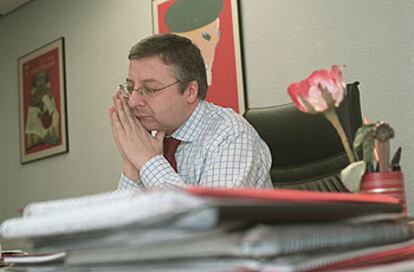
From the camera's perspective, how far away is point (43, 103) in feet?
13.1

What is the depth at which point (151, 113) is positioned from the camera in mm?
1705

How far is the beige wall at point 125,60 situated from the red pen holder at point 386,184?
4.83 ft

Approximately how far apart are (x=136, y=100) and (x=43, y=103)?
2.45 metres

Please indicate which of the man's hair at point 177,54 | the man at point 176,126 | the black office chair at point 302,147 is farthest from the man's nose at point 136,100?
the black office chair at point 302,147

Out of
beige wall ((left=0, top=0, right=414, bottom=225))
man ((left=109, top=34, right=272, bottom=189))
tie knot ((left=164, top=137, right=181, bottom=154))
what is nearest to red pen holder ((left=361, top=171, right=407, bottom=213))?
man ((left=109, top=34, right=272, bottom=189))

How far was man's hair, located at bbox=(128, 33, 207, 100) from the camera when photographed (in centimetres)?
170

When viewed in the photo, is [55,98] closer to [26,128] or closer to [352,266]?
[26,128]

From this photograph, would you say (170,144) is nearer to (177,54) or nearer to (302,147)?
(177,54)

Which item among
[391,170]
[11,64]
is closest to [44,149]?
[11,64]

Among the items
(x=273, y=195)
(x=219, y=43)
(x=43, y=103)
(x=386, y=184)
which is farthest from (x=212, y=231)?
(x=43, y=103)

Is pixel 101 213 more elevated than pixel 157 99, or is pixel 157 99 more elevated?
pixel 157 99

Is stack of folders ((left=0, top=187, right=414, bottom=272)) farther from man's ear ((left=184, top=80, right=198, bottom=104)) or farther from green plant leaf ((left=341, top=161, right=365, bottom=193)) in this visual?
man's ear ((left=184, top=80, right=198, bottom=104))

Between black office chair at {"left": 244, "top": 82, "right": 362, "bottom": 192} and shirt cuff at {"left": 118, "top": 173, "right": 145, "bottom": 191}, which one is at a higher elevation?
black office chair at {"left": 244, "top": 82, "right": 362, "bottom": 192}

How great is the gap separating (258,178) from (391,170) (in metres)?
0.72
